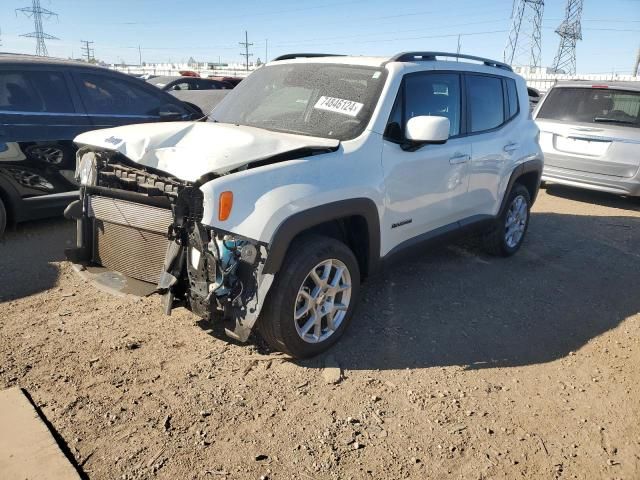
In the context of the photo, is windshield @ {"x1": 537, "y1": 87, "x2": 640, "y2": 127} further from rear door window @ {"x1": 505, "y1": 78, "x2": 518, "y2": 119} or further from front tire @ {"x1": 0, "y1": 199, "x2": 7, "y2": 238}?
front tire @ {"x1": 0, "y1": 199, "x2": 7, "y2": 238}

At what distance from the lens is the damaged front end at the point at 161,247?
2.84 m

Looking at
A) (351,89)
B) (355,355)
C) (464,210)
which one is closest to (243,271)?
(355,355)

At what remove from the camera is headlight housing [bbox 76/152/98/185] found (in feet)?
11.3

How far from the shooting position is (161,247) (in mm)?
3143

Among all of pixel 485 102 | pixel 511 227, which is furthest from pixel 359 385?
pixel 511 227

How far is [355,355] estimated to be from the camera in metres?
3.39

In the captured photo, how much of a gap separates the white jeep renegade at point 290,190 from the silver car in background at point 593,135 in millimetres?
3857

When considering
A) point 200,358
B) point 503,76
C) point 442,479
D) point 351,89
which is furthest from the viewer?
point 503,76

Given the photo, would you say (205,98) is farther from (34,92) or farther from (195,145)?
(195,145)

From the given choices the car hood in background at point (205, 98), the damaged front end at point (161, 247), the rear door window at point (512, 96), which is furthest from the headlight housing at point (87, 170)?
the car hood in background at point (205, 98)

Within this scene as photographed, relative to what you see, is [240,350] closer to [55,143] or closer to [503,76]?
[55,143]

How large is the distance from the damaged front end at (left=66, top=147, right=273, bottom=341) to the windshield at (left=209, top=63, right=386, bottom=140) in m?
1.08

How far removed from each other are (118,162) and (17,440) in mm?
1794

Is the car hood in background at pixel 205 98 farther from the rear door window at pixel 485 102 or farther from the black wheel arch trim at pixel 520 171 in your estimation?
the black wheel arch trim at pixel 520 171
